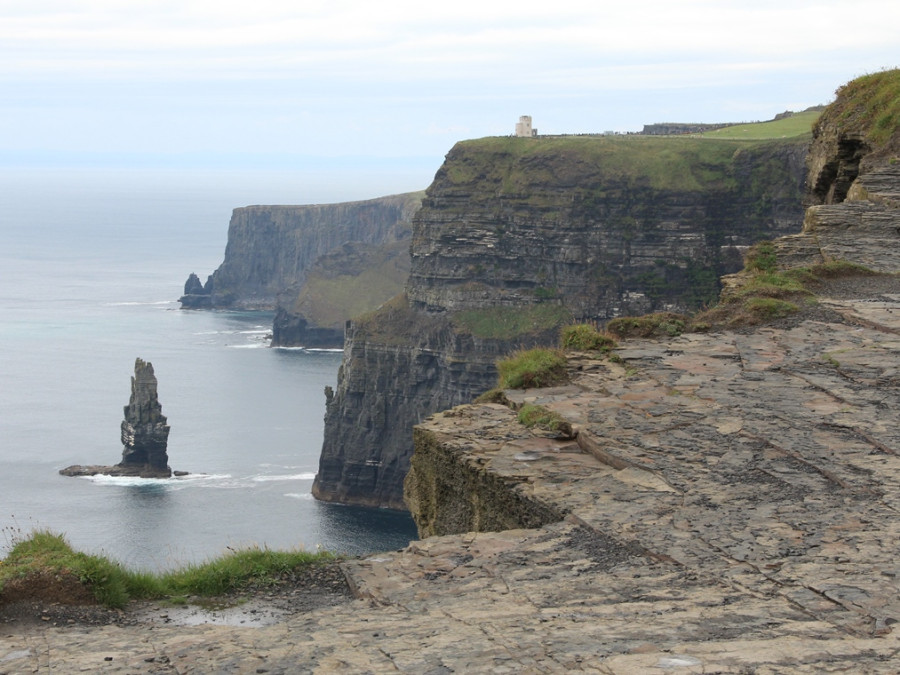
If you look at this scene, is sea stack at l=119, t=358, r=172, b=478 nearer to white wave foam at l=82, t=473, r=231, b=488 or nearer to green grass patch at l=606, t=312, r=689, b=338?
white wave foam at l=82, t=473, r=231, b=488

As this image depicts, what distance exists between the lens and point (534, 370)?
1537cm

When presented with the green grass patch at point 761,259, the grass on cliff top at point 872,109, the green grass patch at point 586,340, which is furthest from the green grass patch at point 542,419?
the grass on cliff top at point 872,109

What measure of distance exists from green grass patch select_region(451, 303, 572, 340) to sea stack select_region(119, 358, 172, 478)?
32.9 metres

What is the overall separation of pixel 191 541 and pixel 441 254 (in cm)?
5420

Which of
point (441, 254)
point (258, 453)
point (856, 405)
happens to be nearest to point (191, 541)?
point (258, 453)

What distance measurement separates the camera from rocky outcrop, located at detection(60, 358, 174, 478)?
104 meters

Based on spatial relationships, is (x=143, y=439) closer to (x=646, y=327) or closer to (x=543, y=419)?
(x=646, y=327)

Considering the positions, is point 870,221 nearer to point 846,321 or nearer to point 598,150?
point 846,321

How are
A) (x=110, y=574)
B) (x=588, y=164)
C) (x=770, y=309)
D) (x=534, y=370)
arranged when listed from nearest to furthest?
(x=110, y=574)
(x=534, y=370)
(x=770, y=309)
(x=588, y=164)

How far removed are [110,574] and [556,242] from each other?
390 feet

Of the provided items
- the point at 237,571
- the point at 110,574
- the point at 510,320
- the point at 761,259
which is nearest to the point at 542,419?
the point at 237,571

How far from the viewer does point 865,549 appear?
366 inches

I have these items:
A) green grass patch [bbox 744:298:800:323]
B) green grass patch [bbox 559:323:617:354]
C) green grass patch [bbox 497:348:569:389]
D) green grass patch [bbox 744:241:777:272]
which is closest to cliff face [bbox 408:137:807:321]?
green grass patch [bbox 744:241:777:272]

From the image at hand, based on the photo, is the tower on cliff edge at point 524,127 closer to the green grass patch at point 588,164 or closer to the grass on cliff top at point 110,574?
the green grass patch at point 588,164
